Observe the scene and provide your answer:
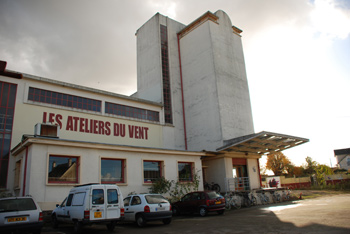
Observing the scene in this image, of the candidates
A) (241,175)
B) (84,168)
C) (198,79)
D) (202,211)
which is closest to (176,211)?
(202,211)

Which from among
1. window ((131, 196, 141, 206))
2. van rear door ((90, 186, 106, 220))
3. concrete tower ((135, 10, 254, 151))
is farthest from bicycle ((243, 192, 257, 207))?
van rear door ((90, 186, 106, 220))

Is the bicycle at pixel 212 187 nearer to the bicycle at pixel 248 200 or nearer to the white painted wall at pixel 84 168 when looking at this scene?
the bicycle at pixel 248 200

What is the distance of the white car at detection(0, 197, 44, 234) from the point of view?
895cm

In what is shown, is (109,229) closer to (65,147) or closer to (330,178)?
(65,147)

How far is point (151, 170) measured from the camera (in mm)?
18922

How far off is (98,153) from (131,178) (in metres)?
2.72

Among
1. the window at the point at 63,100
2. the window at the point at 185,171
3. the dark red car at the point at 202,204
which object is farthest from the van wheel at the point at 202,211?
the window at the point at 63,100

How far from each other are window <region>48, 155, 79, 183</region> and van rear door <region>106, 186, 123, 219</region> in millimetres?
5122

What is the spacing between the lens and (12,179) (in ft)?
55.2

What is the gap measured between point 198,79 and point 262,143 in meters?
9.79

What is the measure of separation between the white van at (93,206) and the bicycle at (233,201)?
1035 cm

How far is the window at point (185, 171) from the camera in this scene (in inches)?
809

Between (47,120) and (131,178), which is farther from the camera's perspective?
(47,120)

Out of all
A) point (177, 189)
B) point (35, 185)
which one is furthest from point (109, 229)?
point (177, 189)
